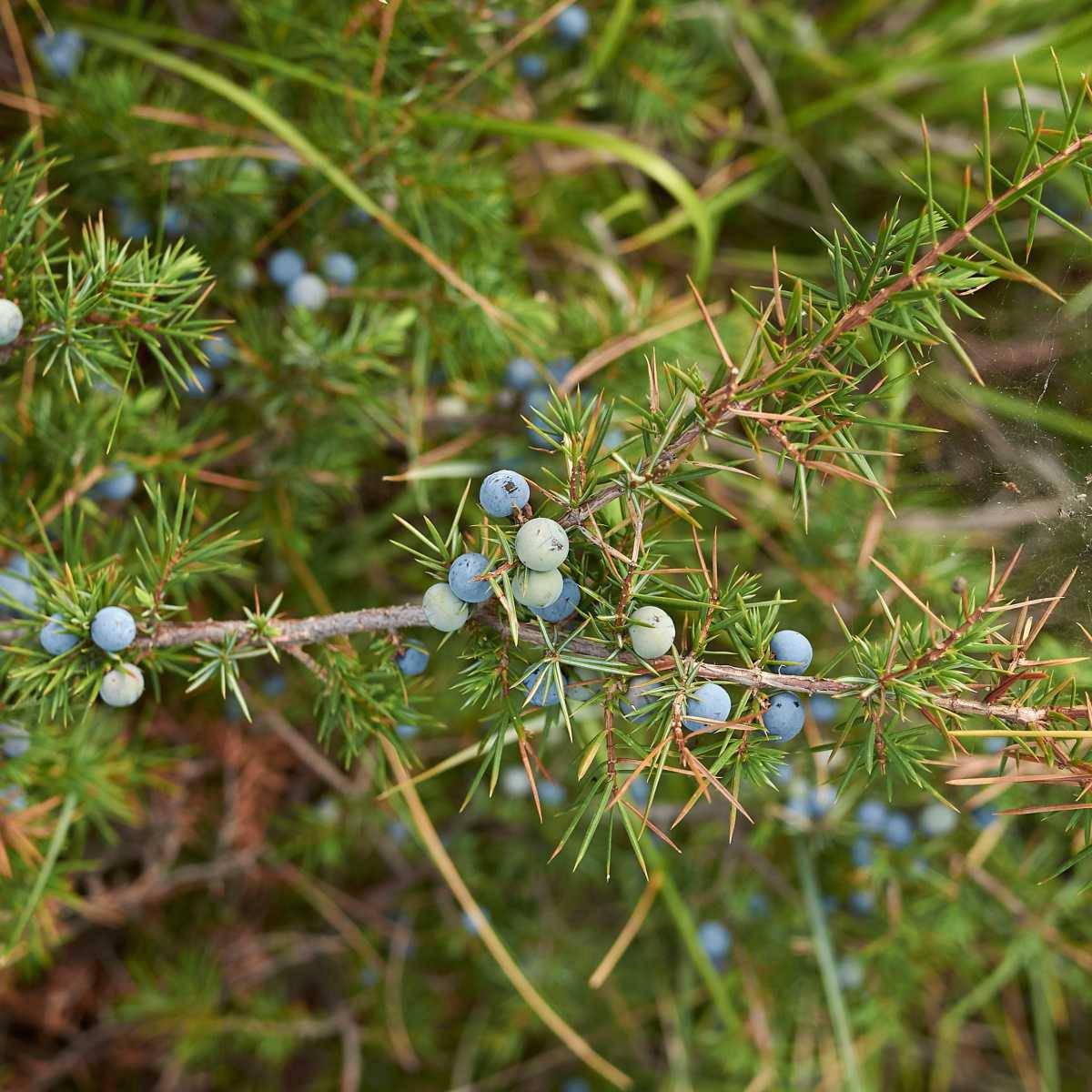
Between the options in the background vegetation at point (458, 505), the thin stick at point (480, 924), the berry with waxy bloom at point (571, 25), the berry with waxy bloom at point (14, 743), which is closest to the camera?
the berry with waxy bloom at point (14, 743)

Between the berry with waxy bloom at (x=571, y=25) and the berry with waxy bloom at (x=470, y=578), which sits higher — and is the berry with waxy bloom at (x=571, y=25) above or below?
above

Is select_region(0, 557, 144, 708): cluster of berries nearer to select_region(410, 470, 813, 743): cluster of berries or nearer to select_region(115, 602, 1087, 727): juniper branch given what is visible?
select_region(115, 602, 1087, 727): juniper branch

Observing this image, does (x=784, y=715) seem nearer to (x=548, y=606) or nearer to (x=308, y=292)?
(x=548, y=606)

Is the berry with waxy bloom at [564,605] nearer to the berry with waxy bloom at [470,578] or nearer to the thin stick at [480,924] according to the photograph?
the berry with waxy bloom at [470,578]

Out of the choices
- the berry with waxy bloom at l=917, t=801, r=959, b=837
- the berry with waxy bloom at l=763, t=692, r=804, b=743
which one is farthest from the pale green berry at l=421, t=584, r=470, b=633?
the berry with waxy bloom at l=917, t=801, r=959, b=837

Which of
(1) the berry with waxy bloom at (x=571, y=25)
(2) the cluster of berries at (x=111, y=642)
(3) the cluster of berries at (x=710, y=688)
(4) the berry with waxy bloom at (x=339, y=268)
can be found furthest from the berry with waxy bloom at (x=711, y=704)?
(1) the berry with waxy bloom at (x=571, y=25)

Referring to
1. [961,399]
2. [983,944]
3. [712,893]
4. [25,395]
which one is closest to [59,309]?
[25,395]

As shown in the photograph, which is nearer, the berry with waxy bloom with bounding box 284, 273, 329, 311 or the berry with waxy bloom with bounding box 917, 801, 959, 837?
the berry with waxy bloom with bounding box 284, 273, 329, 311

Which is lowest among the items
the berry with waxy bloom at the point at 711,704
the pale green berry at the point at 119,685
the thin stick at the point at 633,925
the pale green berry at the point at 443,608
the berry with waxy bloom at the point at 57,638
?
the thin stick at the point at 633,925
